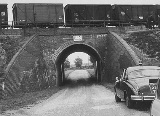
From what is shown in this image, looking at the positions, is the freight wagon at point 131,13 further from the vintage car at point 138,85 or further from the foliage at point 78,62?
the foliage at point 78,62

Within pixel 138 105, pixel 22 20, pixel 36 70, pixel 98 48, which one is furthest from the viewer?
pixel 22 20

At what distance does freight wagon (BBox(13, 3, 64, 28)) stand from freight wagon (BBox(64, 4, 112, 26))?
131 cm

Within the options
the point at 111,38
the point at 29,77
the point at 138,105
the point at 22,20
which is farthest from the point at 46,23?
the point at 138,105

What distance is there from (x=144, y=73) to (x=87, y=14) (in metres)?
23.1

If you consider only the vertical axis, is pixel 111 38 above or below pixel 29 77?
above

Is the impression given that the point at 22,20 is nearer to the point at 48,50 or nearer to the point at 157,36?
the point at 48,50

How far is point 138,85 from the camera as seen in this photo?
10.5 metres

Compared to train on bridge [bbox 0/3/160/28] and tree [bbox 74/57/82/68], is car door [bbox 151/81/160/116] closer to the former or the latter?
train on bridge [bbox 0/3/160/28]

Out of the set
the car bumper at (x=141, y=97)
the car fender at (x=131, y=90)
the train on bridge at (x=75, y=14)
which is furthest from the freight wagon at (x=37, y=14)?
the car bumper at (x=141, y=97)

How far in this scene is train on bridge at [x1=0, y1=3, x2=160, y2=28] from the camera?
32031 mm

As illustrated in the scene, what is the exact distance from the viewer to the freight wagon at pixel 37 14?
31.9 meters

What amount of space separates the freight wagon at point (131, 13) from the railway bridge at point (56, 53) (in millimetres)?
5414

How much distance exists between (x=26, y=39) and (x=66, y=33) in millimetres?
4414

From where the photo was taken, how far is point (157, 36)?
2742cm
